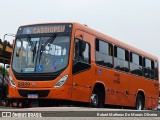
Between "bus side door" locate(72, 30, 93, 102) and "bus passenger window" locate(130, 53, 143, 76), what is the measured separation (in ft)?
13.8

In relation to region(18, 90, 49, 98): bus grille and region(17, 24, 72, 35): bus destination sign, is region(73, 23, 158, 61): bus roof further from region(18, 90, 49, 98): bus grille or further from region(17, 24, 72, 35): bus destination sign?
region(18, 90, 49, 98): bus grille

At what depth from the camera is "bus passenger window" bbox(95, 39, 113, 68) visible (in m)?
16.9

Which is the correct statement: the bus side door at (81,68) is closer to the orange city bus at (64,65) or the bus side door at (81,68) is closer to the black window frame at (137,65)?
the orange city bus at (64,65)

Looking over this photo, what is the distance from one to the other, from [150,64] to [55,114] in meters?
12.8

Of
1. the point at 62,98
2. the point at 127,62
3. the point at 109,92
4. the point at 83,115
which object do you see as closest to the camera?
the point at 83,115

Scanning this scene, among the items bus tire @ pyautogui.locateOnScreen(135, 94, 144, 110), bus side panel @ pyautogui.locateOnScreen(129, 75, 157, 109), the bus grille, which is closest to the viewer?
the bus grille

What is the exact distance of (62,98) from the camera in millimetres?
15211

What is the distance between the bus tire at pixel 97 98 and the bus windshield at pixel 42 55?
2.19 meters

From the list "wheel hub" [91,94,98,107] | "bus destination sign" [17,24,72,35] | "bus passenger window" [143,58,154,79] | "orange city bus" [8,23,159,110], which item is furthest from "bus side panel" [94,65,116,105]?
"bus passenger window" [143,58,154,79]

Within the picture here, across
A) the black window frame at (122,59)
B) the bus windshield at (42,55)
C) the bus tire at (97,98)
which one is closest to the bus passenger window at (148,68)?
the black window frame at (122,59)

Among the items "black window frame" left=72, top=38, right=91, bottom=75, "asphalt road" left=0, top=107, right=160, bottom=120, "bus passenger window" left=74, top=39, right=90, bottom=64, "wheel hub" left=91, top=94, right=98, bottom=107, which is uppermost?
"bus passenger window" left=74, top=39, right=90, bottom=64

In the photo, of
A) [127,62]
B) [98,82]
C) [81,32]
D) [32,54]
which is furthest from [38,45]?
[127,62]

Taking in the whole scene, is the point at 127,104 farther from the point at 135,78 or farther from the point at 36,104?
the point at 36,104

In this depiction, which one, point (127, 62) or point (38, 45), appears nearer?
point (38, 45)
